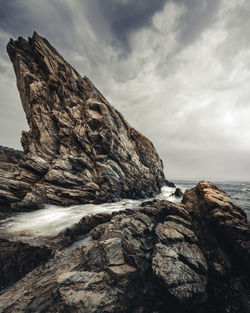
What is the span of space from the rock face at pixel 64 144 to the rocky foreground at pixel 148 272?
10439 millimetres

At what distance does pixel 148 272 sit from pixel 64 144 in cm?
2194

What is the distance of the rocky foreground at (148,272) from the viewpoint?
5949 millimetres

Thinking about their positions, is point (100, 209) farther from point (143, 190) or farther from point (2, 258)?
point (143, 190)

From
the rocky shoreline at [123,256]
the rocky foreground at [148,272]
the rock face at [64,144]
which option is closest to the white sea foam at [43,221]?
the rocky shoreline at [123,256]

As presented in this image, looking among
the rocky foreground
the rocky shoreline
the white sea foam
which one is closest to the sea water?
the white sea foam

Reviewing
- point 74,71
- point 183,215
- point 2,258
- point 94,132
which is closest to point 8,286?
point 2,258

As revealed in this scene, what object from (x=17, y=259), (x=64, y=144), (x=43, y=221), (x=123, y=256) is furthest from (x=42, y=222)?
(x=64, y=144)

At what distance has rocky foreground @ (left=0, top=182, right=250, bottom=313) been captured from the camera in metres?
5.95

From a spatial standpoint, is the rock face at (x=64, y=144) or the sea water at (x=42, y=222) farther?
the rock face at (x=64, y=144)

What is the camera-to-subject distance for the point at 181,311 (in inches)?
237

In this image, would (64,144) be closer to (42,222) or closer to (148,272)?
(42,222)

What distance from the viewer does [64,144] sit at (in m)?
23.1

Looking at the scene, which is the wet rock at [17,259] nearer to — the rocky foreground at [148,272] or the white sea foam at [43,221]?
the rocky foreground at [148,272]

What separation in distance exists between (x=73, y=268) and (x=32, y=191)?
14072 mm
